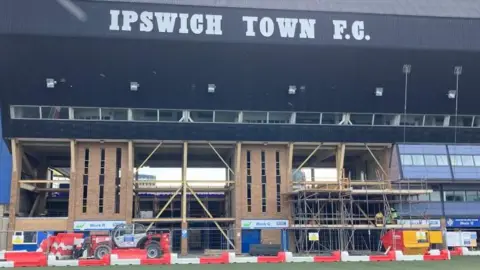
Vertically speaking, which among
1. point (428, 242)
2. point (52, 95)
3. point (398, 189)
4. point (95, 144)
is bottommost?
point (428, 242)

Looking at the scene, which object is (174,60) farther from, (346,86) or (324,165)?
(324,165)

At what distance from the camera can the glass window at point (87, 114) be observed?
40.5 meters

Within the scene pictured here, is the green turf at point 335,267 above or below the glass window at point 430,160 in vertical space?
below

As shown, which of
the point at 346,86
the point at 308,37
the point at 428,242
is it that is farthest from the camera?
the point at 346,86

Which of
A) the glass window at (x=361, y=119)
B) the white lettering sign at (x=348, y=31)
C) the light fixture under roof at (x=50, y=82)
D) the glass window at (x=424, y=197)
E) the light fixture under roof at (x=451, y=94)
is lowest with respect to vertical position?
the glass window at (x=424, y=197)

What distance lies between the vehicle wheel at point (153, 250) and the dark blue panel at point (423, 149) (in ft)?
71.7

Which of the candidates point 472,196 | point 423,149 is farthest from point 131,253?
point 472,196

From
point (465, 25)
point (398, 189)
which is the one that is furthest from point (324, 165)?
point (465, 25)

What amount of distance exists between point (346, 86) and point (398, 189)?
891 cm

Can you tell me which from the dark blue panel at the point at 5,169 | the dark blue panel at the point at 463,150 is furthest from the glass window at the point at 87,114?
the dark blue panel at the point at 463,150

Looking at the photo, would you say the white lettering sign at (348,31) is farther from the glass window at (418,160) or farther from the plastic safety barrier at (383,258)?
the plastic safety barrier at (383,258)

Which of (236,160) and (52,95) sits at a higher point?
(52,95)

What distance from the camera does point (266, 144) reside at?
42.6 metres

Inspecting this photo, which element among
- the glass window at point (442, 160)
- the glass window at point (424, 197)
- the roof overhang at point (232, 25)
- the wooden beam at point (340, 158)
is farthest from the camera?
the glass window at point (442, 160)
